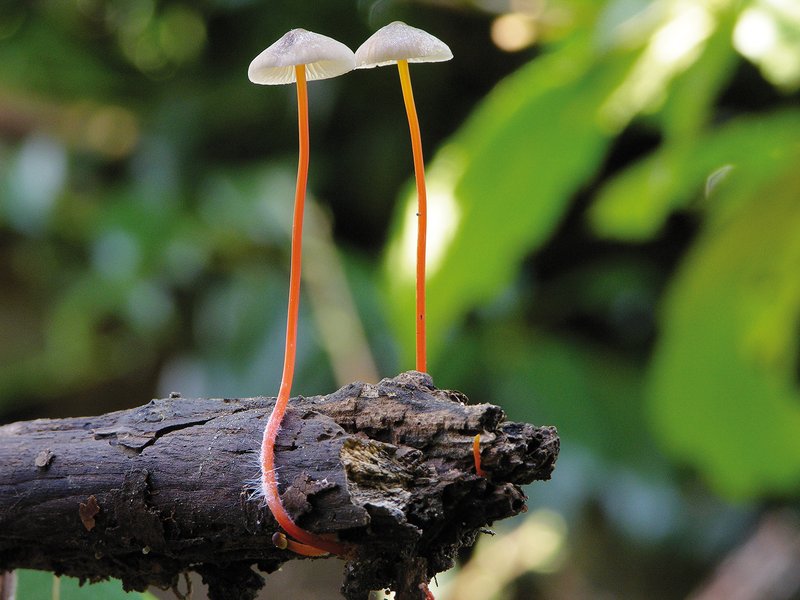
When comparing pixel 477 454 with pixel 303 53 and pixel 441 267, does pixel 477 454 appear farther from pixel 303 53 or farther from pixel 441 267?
pixel 441 267

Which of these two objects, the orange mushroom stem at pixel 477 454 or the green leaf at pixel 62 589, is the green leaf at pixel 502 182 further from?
the orange mushroom stem at pixel 477 454

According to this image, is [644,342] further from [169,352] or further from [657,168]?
[169,352]

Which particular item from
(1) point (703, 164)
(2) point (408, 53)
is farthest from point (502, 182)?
(2) point (408, 53)

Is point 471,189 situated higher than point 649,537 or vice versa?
point 471,189

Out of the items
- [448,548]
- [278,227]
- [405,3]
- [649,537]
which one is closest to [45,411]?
[278,227]

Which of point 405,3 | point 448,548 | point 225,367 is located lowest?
point 448,548

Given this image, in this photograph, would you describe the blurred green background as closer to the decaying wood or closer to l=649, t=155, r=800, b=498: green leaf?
l=649, t=155, r=800, b=498: green leaf
